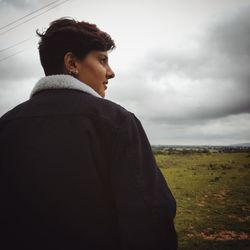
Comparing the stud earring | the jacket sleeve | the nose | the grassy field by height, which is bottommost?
the grassy field

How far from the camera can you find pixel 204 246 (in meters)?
7.95

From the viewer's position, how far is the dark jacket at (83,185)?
1312 millimetres

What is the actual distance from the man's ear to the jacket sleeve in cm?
57

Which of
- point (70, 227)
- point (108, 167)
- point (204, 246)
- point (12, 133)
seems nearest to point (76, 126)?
point (108, 167)

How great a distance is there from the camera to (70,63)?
1.77 meters

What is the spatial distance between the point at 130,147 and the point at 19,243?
70 cm

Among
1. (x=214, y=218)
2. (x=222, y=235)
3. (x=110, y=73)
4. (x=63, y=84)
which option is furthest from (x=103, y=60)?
(x=214, y=218)

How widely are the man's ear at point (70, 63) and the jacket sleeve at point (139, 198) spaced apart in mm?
566

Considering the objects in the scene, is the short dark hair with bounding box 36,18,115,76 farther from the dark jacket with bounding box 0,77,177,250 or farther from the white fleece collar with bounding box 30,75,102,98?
the dark jacket with bounding box 0,77,177,250

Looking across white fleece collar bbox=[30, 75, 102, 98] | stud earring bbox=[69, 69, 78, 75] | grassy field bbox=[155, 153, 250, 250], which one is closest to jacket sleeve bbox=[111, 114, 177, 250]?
white fleece collar bbox=[30, 75, 102, 98]

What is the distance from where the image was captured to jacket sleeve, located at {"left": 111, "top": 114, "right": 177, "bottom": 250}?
1.27m

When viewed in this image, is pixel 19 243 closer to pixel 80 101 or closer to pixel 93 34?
pixel 80 101

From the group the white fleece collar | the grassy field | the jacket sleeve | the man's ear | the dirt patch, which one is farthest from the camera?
the dirt patch

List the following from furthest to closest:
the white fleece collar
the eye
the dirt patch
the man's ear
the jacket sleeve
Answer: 1. the dirt patch
2. the eye
3. the man's ear
4. the white fleece collar
5. the jacket sleeve
